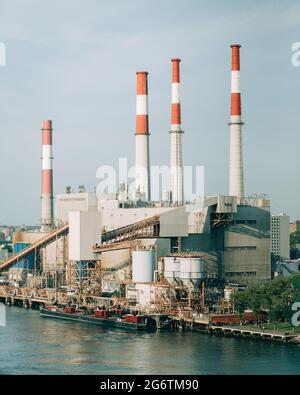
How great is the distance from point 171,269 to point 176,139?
221 inches

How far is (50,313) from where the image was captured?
21844 mm

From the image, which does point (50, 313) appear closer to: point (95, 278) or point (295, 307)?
point (95, 278)

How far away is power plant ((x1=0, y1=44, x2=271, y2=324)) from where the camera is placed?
21.0 metres

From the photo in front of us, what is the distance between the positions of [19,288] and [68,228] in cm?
233

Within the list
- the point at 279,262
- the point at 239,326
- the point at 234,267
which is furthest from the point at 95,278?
the point at 279,262

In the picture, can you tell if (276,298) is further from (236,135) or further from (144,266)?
(236,135)

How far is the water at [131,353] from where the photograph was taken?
1427cm

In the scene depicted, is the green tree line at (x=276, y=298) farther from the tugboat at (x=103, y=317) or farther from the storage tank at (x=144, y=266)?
the storage tank at (x=144, y=266)

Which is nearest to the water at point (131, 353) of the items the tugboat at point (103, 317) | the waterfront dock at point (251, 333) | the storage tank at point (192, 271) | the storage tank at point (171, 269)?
the waterfront dock at point (251, 333)

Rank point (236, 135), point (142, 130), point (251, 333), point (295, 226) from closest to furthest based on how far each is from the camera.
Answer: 1. point (251, 333)
2. point (236, 135)
3. point (142, 130)
4. point (295, 226)

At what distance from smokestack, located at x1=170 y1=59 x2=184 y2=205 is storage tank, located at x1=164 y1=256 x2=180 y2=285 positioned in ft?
14.7

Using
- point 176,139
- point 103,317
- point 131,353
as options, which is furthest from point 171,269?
point 176,139

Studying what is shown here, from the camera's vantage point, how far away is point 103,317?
2025cm

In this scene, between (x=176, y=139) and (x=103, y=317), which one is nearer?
(x=103, y=317)
